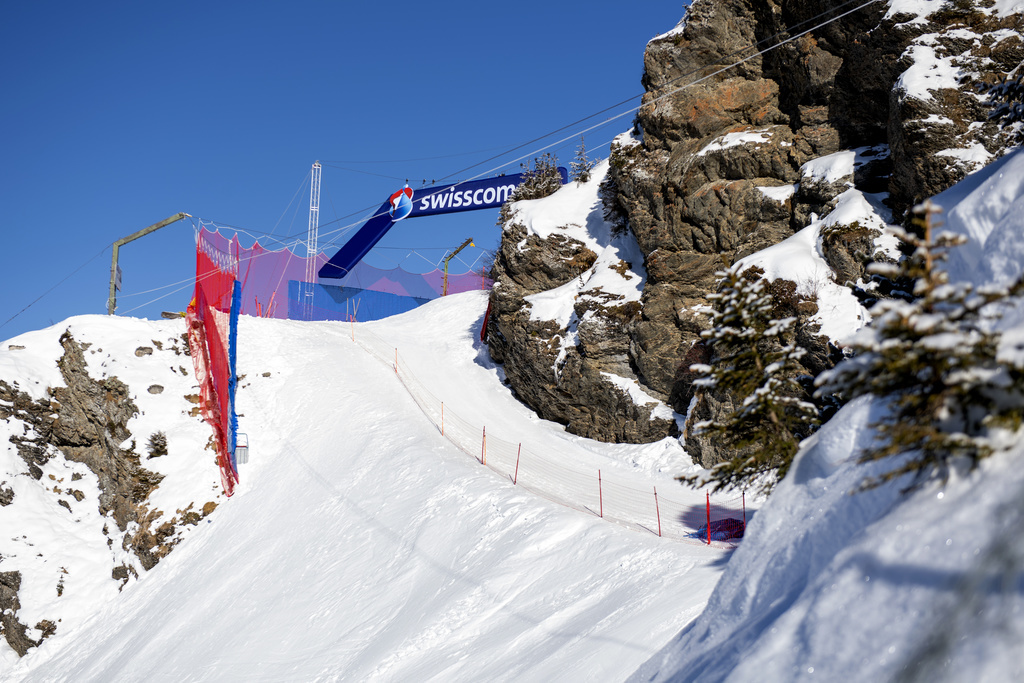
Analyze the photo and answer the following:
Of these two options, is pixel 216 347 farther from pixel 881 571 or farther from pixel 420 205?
pixel 881 571

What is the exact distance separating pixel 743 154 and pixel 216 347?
21624 millimetres

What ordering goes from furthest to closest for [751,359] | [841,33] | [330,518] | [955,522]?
[841,33] → [330,518] → [751,359] → [955,522]

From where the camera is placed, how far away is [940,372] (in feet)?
13.7

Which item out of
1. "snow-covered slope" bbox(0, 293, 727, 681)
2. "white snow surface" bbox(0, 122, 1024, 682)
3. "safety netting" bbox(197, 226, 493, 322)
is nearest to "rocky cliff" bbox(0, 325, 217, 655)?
"white snow surface" bbox(0, 122, 1024, 682)

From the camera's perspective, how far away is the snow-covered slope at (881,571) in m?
4.25

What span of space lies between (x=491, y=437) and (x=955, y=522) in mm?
20437

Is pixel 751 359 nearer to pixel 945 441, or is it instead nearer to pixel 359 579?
pixel 945 441

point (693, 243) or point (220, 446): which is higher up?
point (693, 243)

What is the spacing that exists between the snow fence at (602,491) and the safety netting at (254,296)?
24.9ft

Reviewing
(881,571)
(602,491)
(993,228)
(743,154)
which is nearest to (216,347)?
(602,491)

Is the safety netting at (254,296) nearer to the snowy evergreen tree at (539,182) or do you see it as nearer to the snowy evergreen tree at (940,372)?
the snowy evergreen tree at (539,182)

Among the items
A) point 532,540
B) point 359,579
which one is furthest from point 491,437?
point 532,540

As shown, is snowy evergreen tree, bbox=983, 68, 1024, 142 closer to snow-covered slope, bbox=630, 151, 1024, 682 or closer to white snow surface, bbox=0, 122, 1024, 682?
white snow surface, bbox=0, 122, 1024, 682

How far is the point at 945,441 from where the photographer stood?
4176 mm
